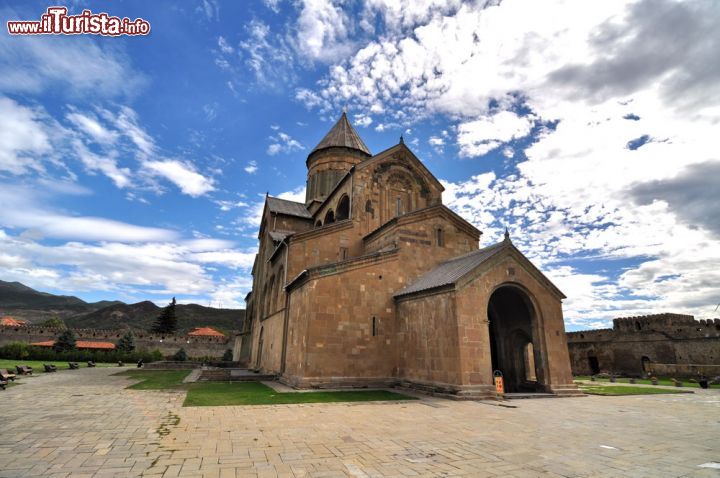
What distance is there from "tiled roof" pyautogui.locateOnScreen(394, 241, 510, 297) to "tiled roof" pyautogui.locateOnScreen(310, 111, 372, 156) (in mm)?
14901

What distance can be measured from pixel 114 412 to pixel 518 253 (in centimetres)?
1312

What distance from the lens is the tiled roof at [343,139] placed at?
27562 mm

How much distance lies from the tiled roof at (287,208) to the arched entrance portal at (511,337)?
550 inches

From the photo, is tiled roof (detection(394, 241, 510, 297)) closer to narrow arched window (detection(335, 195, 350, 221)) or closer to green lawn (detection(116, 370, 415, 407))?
green lawn (detection(116, 370, 415, 407))

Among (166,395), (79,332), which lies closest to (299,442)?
(166,395)

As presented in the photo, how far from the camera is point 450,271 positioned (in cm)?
1397

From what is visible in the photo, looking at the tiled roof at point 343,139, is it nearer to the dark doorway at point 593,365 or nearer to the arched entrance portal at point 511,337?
the arched entrance portal at point 511,337

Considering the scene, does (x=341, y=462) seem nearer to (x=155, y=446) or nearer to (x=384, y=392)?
(x=155, y=446)

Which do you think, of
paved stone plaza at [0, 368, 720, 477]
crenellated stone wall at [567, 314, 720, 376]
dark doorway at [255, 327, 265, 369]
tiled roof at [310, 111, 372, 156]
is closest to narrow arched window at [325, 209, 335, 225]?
tiled roof at [310, 111, 372, 156]

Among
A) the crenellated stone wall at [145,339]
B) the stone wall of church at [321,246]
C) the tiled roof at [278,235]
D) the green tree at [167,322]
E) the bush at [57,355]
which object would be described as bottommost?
the bush at [57,355]

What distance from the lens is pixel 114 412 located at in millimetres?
7969

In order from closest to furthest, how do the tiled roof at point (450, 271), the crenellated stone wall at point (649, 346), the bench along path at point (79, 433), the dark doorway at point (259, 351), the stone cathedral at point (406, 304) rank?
the bench along path at point (79, 433) → the stone cathedral at point (406, 304) → the tiled roof at point (450, 271) → the dark doorway at point (259, 351) → the crenellated stone wall at point (649, 346)

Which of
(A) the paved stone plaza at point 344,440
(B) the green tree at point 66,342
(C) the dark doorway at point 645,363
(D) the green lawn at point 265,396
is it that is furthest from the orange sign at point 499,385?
(B) the green tree at point 66,342

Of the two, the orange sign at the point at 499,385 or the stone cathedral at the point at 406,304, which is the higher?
the stone cathedral at the point at 406,304
